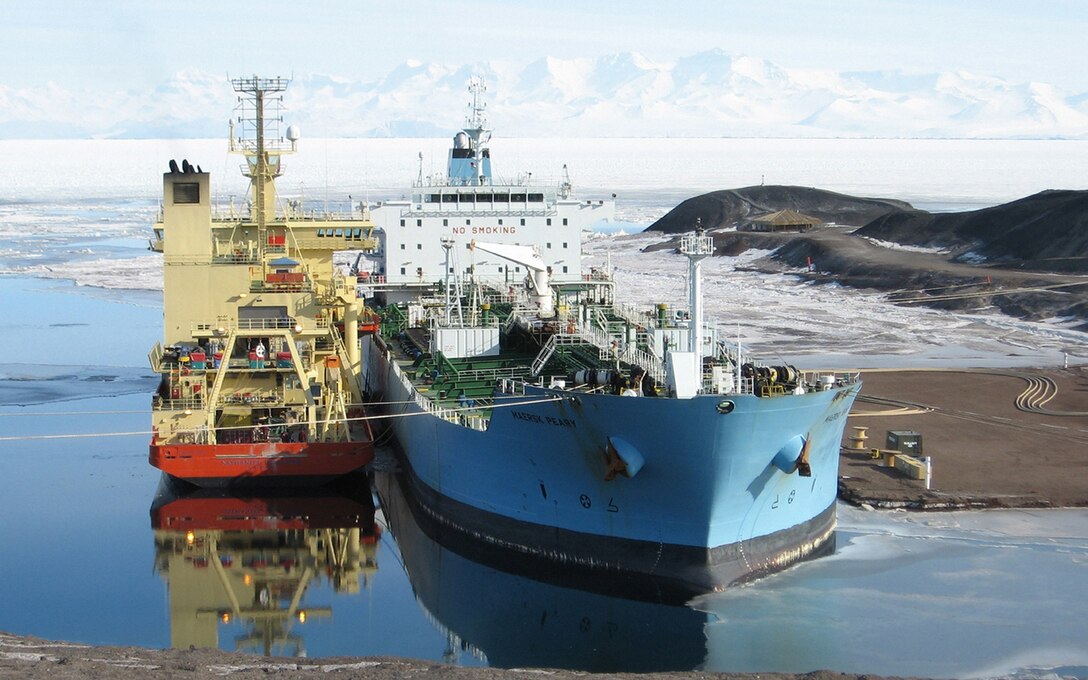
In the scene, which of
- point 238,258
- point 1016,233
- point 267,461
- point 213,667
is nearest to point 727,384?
point 213,667

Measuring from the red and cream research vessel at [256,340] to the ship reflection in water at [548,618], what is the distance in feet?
14.7

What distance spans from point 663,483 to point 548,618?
7.80 ft

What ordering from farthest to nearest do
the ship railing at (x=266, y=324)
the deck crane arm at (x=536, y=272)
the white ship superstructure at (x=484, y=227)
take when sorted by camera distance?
the white ship superstructure at (x=484, y=227) → the ship railing at (x=266, y=324) → the deck crane arm at (x=536, y=272)

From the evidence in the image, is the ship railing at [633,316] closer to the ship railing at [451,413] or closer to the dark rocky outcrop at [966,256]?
the ship railing at [451,413]

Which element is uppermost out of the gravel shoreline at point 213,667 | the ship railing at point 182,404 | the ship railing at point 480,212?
the ship railing at point 480,212

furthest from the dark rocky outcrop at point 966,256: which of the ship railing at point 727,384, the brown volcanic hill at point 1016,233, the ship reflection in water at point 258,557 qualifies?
the ship railing at point 727,384

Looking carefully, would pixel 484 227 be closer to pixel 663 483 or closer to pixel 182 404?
pixel 182 404

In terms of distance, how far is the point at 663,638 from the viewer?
1755 cm

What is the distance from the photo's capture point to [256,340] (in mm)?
26984

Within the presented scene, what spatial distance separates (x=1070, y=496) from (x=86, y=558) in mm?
15296

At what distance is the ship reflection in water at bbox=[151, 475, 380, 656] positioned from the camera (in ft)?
61.4

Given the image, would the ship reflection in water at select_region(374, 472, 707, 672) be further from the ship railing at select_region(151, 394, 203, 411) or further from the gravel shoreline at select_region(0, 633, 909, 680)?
the ship railing at select_region(151, 394, 203, 411)

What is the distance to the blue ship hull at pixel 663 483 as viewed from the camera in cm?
1867

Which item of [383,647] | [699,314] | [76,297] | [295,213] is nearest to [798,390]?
[699,314]
